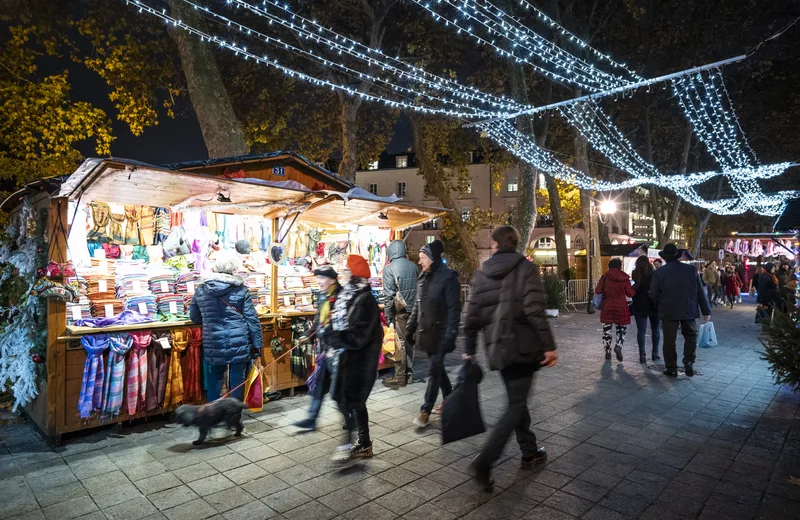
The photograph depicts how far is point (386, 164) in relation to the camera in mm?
51875

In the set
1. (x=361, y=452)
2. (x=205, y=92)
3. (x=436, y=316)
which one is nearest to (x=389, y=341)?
(x=436, y=316)

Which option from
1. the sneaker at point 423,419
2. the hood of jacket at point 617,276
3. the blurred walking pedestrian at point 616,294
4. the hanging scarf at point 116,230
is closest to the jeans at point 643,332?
the blurred walking pedestrian at point 616,294

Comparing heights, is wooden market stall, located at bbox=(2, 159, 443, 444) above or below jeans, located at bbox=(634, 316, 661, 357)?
above

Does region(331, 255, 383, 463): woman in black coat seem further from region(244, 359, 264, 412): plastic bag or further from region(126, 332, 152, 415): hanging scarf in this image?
region(126, 332, 152, 415): hanging scarf

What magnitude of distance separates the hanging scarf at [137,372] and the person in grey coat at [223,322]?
2.05ft

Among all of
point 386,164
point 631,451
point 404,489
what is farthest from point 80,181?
point 386,164

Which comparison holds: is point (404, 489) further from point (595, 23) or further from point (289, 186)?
point (595, 23)

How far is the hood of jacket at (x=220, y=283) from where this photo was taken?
488 centimetres

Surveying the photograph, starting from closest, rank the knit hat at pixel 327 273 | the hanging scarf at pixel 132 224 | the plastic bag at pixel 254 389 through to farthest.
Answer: the knit hat at pixel 327 273
the plastic bag at pixel 254 389
the hanging scarf at pixel 132 224

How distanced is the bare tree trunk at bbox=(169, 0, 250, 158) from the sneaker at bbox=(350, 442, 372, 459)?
8.26 meters

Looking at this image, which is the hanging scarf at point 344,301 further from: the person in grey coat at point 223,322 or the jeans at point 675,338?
the jeans at point 675,338

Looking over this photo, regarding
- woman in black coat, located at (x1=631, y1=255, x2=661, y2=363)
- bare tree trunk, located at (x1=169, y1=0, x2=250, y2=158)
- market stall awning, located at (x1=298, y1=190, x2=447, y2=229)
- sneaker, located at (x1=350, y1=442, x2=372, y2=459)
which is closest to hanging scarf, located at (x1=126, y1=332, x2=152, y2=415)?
sneaker, located at (x1=350, y1=442, x2=372, y2=459)

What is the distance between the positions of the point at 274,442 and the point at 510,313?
2.76 m

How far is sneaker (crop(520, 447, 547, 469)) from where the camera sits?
4.04 meters
